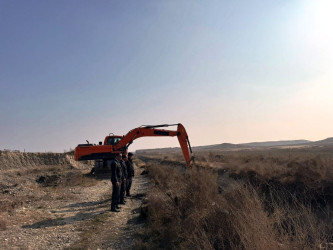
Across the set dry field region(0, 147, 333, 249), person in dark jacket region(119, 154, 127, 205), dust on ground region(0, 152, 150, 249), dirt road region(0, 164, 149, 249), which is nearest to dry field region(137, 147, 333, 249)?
dry field region(0, 147, 333, 249)

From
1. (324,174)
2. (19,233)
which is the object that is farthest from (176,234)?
(324,174)

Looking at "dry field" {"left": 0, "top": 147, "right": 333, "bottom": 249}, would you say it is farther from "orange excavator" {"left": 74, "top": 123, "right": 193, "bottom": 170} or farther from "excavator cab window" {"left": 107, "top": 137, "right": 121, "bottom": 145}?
"excavator cab window" {"left": 107, "top": 137, "right": 121, "bottom": 145}

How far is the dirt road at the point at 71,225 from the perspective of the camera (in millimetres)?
7090

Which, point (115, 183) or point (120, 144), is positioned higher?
point (120, 144)

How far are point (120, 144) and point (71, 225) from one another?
11.6m

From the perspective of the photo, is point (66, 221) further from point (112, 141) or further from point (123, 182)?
point (112, 141)

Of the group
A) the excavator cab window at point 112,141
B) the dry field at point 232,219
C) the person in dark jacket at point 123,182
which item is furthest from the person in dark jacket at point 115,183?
the excavator cab window at point 112,141

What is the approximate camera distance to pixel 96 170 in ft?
75.0

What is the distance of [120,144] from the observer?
2033 centimetres

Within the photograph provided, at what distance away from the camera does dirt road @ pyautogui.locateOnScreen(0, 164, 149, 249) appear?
709 cm

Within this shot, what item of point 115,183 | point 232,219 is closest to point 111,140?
point 115,183

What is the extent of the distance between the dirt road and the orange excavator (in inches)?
229

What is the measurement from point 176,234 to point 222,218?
53.0 inches

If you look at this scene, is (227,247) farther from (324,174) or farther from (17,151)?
(17,151)
